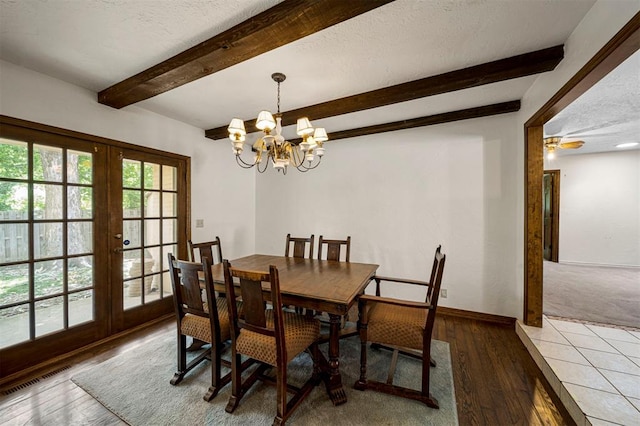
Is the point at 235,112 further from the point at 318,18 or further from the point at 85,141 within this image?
the point at 318,18

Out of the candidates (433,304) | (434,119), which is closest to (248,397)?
(433,304)

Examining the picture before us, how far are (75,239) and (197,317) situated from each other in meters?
1.59

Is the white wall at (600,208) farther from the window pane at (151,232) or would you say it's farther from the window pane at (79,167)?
the window pane at (79,167)

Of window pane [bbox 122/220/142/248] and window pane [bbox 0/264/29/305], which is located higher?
window pane [bbox 122/220/142/248]

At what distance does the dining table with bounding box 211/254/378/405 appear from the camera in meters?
1.65

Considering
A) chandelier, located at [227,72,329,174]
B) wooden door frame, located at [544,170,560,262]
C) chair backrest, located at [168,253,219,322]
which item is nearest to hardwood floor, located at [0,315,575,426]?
chair backrest, located at [168,253,219,322]

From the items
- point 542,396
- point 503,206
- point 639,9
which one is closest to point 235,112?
point 639,9

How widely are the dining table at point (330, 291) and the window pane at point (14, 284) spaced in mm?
1528

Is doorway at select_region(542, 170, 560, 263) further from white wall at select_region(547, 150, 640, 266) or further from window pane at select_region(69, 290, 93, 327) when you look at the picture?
window pane at select_region(69, 290, 93, 327)

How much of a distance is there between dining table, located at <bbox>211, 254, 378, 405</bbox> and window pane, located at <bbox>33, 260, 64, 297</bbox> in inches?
56.5

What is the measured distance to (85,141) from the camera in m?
2.46

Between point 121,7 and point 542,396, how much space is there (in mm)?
3755

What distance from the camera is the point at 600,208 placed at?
5105 mm

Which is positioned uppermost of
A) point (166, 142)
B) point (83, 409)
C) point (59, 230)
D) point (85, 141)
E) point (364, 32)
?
point (364, 32)
